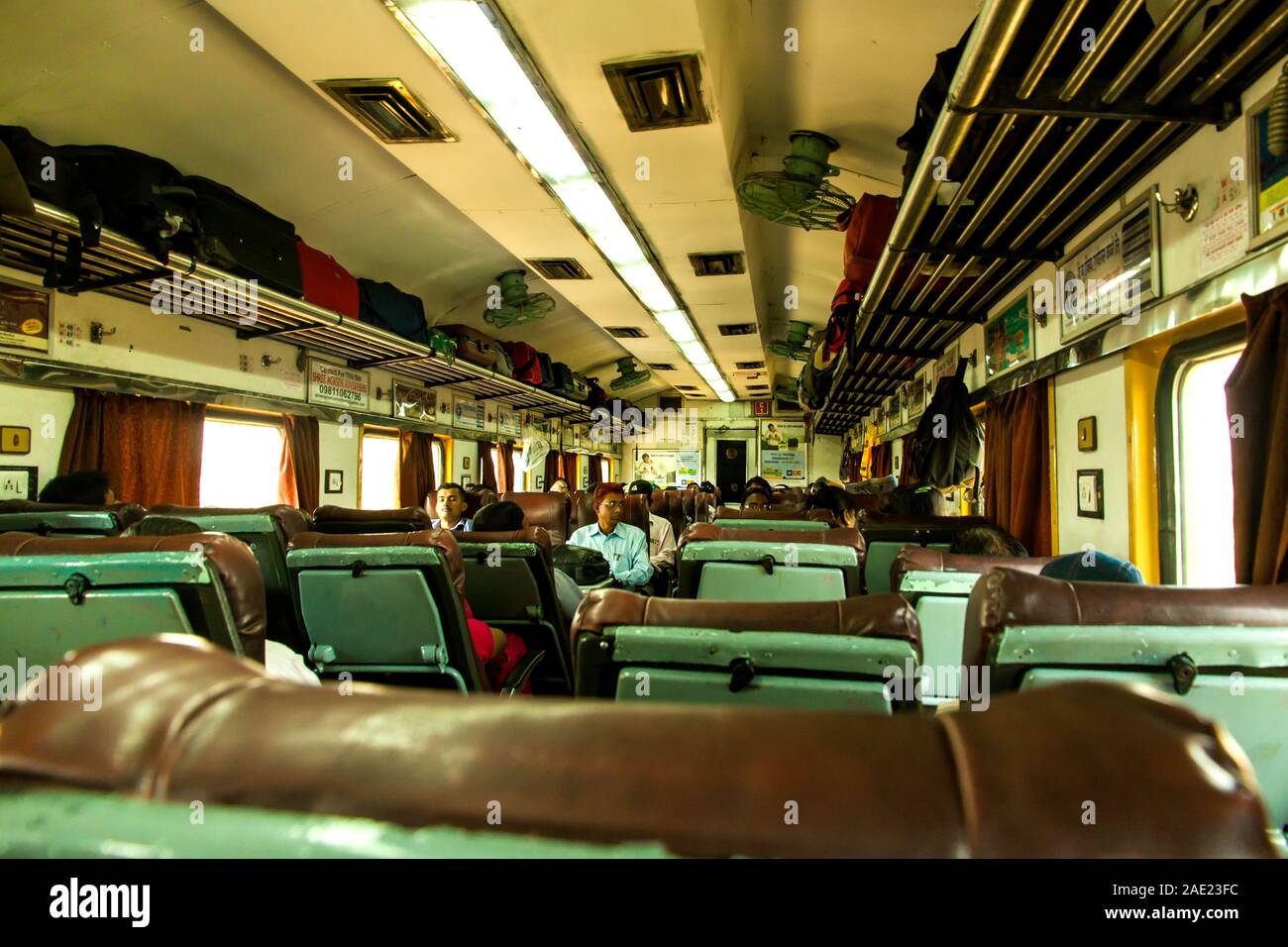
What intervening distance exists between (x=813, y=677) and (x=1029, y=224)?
3870 millimetres

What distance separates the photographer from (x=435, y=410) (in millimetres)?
10773

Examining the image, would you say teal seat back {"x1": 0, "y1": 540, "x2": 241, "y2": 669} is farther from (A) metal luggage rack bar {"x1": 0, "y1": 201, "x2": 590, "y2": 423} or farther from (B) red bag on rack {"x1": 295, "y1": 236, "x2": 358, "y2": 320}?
(B) red bag on rack {"x1": 295, "y1": 236, "x2": 358, "y2": 320}

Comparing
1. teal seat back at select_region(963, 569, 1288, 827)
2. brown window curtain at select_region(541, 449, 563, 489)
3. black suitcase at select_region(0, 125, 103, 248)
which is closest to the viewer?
teal seat back at select_region(963, 569, 1288, 827)

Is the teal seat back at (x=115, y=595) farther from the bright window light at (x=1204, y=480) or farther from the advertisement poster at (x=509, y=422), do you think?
the advertisement poster at (x=509, y=422)

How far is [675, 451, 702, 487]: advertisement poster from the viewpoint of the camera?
68.1 ft

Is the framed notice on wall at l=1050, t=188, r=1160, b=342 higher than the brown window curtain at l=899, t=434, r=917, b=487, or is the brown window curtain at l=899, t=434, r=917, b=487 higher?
the framed notice on wall at l=1050, t=188, r=1160, b=342

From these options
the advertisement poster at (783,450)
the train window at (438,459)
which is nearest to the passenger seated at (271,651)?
the train window at (438,459)

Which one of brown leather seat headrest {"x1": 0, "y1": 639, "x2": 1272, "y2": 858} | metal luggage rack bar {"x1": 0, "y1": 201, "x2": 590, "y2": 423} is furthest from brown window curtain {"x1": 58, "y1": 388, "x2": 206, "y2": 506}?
brown leather seat headrest {"x1": 0, "y1": 639, "x2": 1272, "y2": 858}

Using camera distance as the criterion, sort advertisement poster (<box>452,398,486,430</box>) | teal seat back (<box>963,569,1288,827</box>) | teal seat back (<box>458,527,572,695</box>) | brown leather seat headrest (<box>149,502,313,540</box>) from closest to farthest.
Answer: teal seat back (<box>963,569,1288,827</box>) → brown leather seat headrest (<box>149,502,313,540</box>) → teal seat back (<box>458,527,572,695</box>) → advertisement poster (<box>452,398,486,430</box>)

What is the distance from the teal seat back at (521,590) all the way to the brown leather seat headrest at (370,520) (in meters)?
0.37

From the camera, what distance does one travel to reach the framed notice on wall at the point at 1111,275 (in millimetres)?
3240

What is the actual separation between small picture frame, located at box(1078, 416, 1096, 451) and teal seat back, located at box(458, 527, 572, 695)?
3403 millimetres

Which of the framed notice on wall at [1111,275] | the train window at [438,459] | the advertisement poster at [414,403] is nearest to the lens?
the framed notice on wall at [1111,275]
